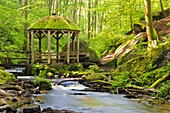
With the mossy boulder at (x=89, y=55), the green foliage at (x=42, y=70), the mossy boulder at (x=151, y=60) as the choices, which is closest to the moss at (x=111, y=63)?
the mossy boulder at (x=89, y=55)

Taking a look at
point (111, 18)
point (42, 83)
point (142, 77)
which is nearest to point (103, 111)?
point (142, 77)

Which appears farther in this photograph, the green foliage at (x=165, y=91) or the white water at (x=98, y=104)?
the green foliage at (x=165, y=91)

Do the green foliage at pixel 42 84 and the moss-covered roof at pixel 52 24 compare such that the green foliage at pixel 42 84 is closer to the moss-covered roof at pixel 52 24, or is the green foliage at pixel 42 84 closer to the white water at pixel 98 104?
the white water at pixel 98 104

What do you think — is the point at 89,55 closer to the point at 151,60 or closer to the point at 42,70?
the point at 42,70

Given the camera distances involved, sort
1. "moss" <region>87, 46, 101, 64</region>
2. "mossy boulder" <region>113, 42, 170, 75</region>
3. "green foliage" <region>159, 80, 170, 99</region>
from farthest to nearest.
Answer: "moss" <region>87, 46, 101, 64</region> → "mossy boulder" <region>113, 42, 170, 75</region> → "green foliage" <region>159, 80, 170, 99</region>

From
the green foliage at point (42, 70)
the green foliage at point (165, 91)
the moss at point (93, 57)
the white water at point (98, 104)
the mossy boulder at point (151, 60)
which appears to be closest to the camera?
the white water at point (98, 104)

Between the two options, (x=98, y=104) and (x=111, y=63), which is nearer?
(x=98, y=104)

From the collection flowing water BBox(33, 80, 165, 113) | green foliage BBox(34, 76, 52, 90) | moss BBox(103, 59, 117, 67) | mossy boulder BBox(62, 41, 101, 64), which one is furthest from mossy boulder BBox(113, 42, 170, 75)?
mossy boulder BBox(62, 41, 101, 64)

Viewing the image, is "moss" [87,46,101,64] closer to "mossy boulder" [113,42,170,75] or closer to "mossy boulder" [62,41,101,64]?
"mossy boulder" [62,41,101,64]

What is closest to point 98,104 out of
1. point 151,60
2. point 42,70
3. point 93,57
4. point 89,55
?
point 151,60

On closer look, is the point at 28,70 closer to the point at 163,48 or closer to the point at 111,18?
the point at 111,18

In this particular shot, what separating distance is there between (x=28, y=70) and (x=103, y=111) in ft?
38.6

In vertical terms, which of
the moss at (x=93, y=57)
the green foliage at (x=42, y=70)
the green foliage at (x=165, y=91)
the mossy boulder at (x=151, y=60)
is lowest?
the green foliage at (x=42, y=70)

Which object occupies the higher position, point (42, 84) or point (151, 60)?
point (151, 60)
